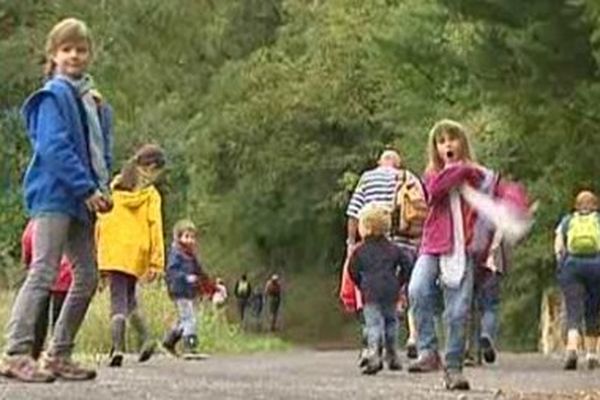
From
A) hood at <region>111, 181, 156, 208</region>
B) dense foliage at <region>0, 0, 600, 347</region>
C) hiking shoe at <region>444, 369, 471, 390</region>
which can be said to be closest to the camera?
hiking shoe at <region>444, 369, 471, 390</region>

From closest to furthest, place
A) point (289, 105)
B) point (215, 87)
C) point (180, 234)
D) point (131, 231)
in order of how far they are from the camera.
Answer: point (131, 231) → point (180, 234) → point (289, 105) → point (215, 87)

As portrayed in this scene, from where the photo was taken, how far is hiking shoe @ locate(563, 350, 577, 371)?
18.2 m

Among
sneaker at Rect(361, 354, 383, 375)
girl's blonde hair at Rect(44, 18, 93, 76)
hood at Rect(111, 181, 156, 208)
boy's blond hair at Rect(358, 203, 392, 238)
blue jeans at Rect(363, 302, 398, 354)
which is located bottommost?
sneaker at Rect(361, 354, 383, 375)

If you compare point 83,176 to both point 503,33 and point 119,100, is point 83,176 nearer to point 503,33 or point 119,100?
point 503,33

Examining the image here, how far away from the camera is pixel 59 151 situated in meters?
10.6

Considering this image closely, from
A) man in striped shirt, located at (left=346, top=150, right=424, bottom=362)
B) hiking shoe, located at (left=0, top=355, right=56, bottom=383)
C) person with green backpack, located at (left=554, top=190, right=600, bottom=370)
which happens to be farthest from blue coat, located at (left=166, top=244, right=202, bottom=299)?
hiking shoe, located at (left=0, top=355, right=56, bottom=383)

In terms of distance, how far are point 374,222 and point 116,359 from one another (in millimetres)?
2367

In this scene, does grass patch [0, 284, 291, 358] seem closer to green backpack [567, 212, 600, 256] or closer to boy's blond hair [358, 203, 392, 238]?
green backpack [567, 212, 600, 256]

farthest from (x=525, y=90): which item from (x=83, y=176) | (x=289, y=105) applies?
(x=289, y=105)

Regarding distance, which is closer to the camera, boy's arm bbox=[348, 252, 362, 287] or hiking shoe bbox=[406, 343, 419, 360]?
boy's arm bbox=[348, 252, 362, 287]

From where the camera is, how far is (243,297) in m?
59.3

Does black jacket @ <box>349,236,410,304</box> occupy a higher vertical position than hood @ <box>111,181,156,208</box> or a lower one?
lower

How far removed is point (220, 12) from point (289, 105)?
270 inches

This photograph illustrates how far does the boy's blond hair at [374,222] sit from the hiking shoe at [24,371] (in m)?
4.53
